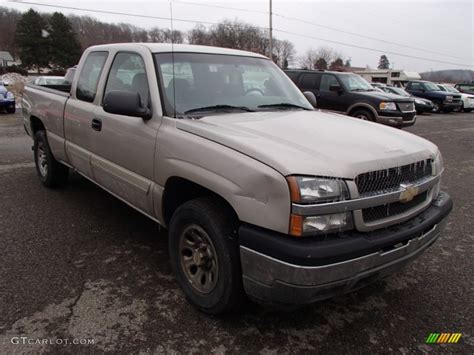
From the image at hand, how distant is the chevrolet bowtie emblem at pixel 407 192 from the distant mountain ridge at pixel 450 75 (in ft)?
332

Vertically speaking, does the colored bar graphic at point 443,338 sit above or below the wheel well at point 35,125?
below

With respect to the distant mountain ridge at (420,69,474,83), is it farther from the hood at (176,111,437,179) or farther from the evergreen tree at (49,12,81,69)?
the hood at (176,111,437,179)

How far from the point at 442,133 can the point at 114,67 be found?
12.4m

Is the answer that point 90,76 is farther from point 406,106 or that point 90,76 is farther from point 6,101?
point 6,101

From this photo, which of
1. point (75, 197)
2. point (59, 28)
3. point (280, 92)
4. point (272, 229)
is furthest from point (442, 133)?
point (59, 28)

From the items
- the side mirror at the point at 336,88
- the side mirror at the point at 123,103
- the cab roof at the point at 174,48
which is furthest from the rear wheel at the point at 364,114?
the side mirror at the point at 123,103

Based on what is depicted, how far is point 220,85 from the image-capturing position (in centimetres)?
333

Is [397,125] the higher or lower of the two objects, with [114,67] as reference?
lower

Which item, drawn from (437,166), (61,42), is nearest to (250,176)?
(437,166)

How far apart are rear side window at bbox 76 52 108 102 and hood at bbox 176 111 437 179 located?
1624 mm

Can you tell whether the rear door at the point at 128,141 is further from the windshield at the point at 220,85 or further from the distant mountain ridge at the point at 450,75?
the distant mountain ridge at the point at 450,75

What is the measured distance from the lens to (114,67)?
3.69m

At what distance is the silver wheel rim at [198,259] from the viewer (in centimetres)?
253

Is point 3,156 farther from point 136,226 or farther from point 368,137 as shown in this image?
point 368,137
